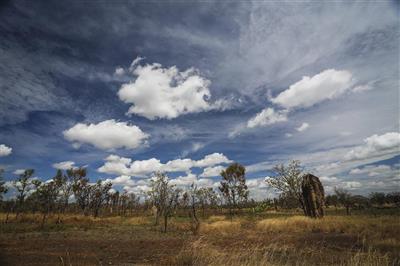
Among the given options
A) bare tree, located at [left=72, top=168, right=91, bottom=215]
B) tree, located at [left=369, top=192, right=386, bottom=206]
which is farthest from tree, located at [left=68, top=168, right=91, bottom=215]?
tree, located at [left=369, top=192, right=386, bottom=206]

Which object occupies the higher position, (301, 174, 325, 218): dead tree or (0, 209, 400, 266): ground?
(301, 174, 325, 218): dead tree

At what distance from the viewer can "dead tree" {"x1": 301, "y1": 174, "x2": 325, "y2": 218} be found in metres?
29.7

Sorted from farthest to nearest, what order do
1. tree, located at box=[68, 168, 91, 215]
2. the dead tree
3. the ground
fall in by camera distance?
tree, located at box=[68, 168, 91, 215], the dead tree, the ground

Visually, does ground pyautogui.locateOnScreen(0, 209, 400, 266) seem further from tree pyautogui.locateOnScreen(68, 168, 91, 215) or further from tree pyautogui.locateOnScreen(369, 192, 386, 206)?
tree pyautogui.locateOnScreen(369, 192, 386, 206)

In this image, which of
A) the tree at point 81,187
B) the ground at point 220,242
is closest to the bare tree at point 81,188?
the tree at point 81,187

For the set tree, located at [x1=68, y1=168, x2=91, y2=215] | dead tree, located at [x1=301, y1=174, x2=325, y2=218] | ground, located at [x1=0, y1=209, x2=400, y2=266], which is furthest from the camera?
tree, located at [x1=68, y1=168, x2=91, y2=215]

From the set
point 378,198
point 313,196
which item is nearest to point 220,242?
point 313,196

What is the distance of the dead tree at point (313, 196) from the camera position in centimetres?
2969

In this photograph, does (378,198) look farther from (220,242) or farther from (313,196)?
(220,242)

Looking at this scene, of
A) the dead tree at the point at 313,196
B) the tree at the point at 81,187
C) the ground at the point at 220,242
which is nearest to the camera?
the ground at the point at 220,242

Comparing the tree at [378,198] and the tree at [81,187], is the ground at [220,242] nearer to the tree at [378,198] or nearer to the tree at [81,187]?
the tree at [81,187]

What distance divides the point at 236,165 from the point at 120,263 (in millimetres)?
50750

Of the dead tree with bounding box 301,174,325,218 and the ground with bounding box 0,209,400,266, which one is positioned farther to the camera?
the dead tree with bounding box 301,174,325,218

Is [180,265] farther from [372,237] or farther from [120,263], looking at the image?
[372,237]
